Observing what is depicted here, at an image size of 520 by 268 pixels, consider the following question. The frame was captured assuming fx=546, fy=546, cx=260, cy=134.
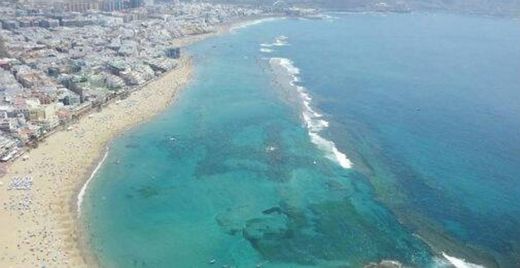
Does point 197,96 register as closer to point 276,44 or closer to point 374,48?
point 276,44

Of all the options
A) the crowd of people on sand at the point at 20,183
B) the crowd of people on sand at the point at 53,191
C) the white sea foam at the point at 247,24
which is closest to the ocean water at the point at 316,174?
the crowd of people on sand at the point at 53,191

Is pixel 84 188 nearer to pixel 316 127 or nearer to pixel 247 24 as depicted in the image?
pixel 316 127

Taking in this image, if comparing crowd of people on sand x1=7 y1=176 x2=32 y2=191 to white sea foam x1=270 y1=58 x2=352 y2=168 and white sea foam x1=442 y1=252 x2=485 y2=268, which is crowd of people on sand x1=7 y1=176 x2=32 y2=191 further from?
white sea foam x1=442 y1=252 x2=485 y2=268

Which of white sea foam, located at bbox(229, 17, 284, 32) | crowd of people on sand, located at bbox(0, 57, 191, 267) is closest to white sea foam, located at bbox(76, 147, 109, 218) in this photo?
crowd of people on sand, located at bbox(0, 57, 191, 267)

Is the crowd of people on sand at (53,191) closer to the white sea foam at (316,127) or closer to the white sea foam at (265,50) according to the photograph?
the white sea foam at (316,127)

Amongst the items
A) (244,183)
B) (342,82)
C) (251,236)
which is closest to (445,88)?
(342,82)

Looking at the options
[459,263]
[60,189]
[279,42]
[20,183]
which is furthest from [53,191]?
[279,42]
